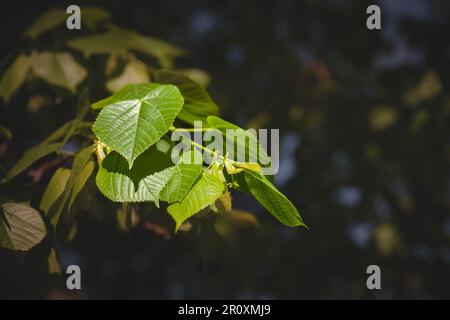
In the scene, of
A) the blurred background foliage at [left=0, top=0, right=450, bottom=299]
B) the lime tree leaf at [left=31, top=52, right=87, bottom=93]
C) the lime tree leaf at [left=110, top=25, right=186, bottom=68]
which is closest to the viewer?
the lime tree leaf at [left=31, top=52, right=87, bottom=93]

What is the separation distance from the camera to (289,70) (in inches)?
97.6

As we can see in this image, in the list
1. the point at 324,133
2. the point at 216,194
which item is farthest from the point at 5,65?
the point at 324,133

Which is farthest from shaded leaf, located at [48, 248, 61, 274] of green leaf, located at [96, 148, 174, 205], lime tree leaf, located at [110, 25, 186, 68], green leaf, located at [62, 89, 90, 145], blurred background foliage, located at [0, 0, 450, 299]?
blurred background foliage, located at [0, 0, 450, 299]

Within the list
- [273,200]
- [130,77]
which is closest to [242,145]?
[273,200]

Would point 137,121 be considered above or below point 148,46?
below

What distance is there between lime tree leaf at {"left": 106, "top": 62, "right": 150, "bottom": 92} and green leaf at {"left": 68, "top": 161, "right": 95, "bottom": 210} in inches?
21.1

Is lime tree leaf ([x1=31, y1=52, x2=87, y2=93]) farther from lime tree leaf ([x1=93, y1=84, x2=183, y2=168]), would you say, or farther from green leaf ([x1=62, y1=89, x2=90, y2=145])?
lime tree leaf ([x1=93, y1=84, x2=183, y2=168])

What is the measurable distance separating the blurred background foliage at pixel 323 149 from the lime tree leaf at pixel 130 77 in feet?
2.67

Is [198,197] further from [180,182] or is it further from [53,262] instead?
[53,262]

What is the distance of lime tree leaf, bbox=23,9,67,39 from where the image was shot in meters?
1.45

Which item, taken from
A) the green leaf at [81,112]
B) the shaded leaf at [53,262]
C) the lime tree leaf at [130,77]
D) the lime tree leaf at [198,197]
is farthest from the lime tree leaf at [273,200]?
the lime tree leaf at [130,77]

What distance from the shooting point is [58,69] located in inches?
55.2

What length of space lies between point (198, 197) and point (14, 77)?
0.84m

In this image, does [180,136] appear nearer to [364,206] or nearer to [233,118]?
[233,118]
